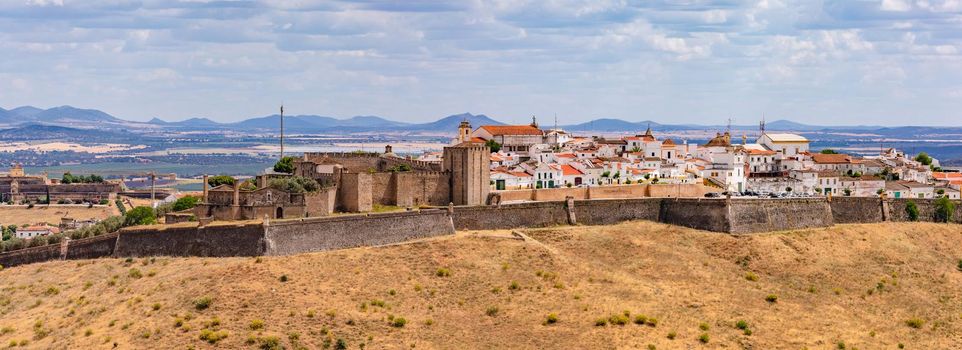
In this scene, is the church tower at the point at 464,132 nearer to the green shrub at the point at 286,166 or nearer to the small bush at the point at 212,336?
the green shrub at the point at 286,166

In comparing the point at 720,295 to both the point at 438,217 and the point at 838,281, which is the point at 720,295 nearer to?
the point at 838,281

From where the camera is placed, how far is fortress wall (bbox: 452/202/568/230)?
5528cm

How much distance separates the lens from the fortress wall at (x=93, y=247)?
5190cm

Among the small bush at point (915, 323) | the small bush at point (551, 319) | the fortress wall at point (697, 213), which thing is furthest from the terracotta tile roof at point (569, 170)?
the small bush at point (551, 319)

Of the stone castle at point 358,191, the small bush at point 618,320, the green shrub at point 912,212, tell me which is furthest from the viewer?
the green shrub at point 912,212

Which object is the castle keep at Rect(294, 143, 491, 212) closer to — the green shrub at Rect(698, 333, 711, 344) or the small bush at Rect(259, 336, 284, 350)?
the small bush at Rect(259, 336, 284, 350)

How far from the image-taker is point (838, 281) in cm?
5191

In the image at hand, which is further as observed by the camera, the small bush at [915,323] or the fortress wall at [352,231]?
the fortress wall at [352,231]

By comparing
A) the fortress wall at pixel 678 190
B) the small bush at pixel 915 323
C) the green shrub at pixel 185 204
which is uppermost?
the fortress wall at pixel 678 190

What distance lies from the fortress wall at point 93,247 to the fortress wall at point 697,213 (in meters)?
26.9

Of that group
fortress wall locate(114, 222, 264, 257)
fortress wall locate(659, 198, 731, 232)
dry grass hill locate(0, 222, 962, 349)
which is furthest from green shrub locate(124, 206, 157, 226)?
fortress wall locate(659, 198, 731, 232)

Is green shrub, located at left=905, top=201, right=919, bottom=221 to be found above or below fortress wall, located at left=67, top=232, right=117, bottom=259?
above

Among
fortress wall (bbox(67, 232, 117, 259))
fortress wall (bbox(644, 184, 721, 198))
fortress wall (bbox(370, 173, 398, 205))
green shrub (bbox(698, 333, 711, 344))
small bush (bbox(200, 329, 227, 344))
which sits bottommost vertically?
green shrub (bbox(698, 333, 711, 344))

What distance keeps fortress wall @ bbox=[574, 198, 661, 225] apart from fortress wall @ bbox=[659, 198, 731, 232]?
Answer: 0.59m
